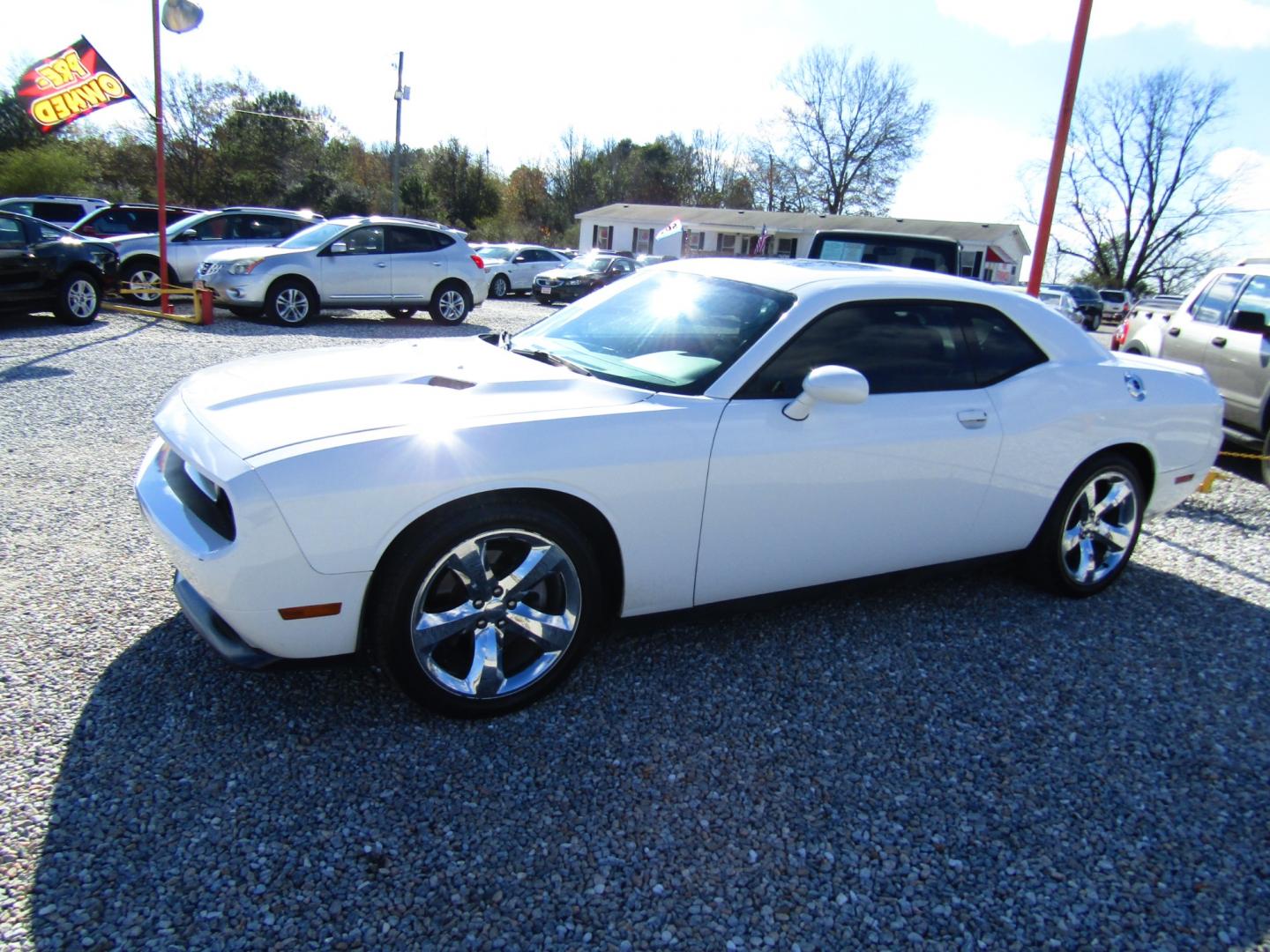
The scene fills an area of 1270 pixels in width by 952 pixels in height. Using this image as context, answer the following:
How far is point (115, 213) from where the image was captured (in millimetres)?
14922

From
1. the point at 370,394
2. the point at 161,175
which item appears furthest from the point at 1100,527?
the point at 161,175

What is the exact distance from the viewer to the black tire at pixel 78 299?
10.8 metres

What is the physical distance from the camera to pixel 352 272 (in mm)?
12906

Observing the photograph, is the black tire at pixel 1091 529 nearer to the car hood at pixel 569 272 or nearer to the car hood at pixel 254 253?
the car hood at pixel 254 253

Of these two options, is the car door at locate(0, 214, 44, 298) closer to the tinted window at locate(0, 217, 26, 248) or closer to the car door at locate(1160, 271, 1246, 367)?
the tinted window at locate(0, 217, 26, 248)

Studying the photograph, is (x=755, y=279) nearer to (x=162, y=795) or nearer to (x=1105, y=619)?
(x=1105, y=619)

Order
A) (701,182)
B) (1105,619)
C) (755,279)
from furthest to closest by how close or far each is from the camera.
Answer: (701,182) → (1105,619) → (755,279)

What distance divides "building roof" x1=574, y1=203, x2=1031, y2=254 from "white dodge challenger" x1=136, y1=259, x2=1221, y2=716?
143ft

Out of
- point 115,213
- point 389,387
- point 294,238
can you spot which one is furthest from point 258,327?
point 389,387

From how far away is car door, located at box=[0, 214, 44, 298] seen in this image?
1002 centimetres

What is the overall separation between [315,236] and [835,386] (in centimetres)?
1185

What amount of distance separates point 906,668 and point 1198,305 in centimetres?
642

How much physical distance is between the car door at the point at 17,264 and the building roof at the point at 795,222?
40.0m

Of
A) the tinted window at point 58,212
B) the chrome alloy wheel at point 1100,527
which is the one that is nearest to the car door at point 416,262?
the tinted window at point 58,212
